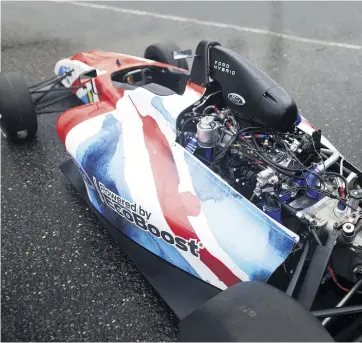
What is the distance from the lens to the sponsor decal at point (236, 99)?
287 centimetres

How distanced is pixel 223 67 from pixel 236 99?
0.24 meters

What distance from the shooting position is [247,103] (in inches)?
111

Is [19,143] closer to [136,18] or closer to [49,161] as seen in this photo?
[49,161]

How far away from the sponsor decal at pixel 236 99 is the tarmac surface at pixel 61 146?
122 centimetres

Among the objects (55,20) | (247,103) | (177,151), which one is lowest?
(55,20)

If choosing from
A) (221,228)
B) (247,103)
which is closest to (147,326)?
(221,228)

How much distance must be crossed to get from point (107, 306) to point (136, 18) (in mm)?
4905

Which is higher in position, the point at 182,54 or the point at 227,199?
the point at 182,54

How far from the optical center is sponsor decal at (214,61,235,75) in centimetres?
295

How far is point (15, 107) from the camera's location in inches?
151

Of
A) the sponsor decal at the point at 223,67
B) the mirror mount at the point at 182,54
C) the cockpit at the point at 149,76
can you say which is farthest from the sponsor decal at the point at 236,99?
the cockpit at the point at 149,76

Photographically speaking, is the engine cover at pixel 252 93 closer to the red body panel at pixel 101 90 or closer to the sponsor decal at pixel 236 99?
the sponsor decal at pixel 236 99

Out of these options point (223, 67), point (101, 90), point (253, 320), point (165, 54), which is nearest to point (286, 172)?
point (223, 67)

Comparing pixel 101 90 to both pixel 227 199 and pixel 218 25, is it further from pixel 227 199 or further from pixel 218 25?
pixel 218 25
